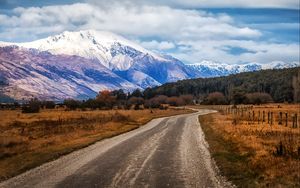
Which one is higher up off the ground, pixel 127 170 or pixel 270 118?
pixel 270 118

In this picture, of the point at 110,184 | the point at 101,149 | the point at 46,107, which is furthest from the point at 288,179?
the point at 46,107

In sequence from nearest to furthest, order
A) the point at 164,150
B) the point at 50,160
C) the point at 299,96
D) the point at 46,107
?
the point at 50,160 → the point at 164,150 → the point at 46,107 → the point at 299,96

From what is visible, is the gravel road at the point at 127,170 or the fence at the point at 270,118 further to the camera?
the fence at the point at 270,118

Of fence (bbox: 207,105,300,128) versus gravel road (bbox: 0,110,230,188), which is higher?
fence (bbox: 207,105,300,128)

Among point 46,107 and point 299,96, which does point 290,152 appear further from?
point 299,96

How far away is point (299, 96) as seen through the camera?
16875 cm

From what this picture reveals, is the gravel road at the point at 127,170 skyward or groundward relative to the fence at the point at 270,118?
groundward

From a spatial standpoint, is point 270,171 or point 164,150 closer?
point 270,171

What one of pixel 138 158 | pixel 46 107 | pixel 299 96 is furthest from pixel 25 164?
pixel 299 96

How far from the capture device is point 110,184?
16.4m

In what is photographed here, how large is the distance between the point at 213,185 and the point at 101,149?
45.5ft

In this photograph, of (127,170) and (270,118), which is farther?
(270,118)

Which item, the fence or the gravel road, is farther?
the fence

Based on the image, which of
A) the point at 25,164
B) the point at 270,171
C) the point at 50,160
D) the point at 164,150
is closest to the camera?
the point at 270,171
